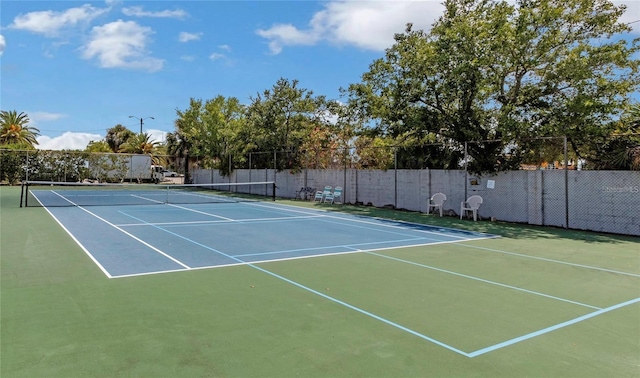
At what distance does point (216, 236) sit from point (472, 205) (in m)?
10.1

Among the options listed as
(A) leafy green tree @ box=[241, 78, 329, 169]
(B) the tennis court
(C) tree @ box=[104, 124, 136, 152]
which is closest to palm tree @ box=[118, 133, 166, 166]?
(C) tree @ box=[104, 124, 136, 152]

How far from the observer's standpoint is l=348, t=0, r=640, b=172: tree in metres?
14.1

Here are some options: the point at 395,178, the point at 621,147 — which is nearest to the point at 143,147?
the point at 395,178

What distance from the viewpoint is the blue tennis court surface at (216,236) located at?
8.11m

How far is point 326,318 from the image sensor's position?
4.98m

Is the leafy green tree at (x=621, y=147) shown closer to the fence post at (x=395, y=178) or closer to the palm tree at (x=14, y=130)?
the fence post at (x=395, y=178)

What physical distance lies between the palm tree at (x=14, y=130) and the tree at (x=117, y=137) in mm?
9408

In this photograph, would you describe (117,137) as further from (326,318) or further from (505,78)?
(326,318)

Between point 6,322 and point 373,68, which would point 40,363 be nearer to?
point 6,322

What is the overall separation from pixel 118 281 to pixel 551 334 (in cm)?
572

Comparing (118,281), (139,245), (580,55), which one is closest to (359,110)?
(580,55)

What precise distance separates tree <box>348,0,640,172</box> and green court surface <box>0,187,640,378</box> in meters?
7.60

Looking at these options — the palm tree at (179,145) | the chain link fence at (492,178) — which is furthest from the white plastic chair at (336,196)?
the palm tree at (179,145)

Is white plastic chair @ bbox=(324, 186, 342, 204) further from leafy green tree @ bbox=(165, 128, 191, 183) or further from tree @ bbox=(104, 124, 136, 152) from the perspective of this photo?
tree @ bbox=(104, 124, 136, 152)
